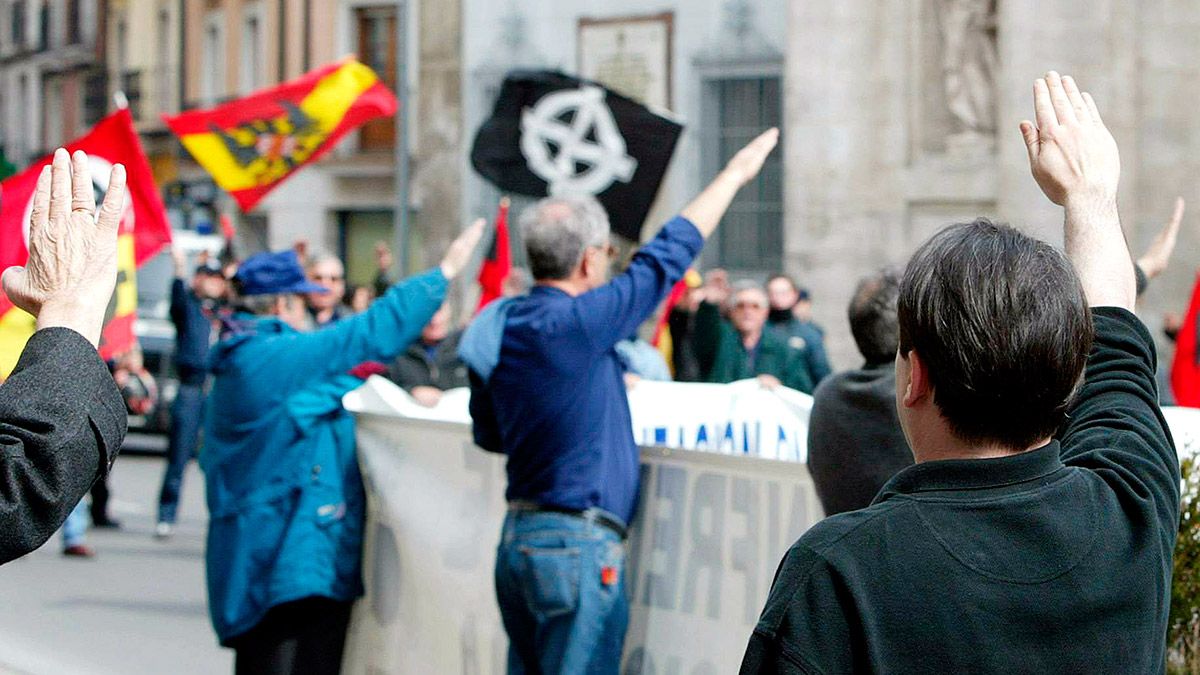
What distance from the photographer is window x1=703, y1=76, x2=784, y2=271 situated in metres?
20.8

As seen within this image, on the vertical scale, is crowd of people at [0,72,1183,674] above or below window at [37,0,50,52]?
below

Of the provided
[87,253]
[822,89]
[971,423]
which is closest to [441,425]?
[87,253]

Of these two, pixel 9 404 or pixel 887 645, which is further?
pixel 9 404

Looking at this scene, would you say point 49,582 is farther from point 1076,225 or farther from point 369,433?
point 1076,225

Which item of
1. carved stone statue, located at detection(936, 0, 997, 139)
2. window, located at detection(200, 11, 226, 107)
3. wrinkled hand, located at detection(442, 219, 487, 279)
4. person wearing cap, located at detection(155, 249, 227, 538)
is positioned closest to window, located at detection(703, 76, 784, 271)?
carved stone statue, located at detection(936, 0, 997, 139)

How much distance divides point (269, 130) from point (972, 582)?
9241mm

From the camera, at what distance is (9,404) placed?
7.75 ft

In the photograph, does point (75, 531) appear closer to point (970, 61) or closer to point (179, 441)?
point (179, 441)

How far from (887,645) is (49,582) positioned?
966 centimetres

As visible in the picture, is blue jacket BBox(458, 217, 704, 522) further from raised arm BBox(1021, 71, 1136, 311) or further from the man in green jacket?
the man in green jacket

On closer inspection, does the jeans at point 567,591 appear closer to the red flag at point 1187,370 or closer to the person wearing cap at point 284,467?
the person wearing cap at point 284,467

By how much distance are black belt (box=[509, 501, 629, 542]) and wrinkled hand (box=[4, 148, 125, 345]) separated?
243 cm

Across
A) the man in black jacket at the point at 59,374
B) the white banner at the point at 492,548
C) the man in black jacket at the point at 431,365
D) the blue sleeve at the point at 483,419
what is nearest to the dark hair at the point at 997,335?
the man in black jacket at the point at 59,374

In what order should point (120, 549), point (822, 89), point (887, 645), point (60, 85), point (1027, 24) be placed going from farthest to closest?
point (60, 85) → point (822, 89) → point (1027, 24) → point (120, 549) → point (887, 645)
